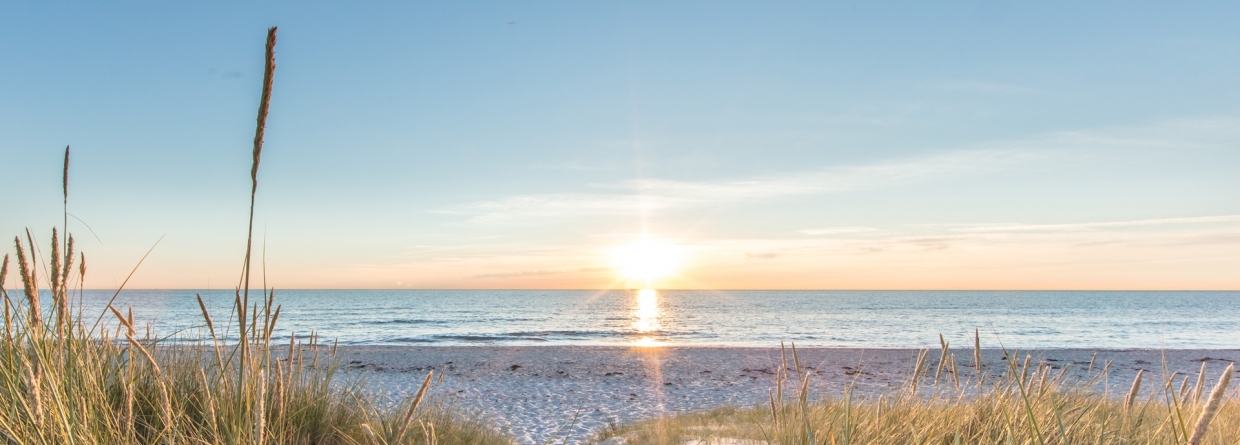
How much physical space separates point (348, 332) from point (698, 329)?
2058 cm

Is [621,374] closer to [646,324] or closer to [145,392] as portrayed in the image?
[145,392]

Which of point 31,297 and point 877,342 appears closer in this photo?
point 31,297

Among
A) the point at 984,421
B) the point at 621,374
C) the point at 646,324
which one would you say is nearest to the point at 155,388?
the point at 984,421

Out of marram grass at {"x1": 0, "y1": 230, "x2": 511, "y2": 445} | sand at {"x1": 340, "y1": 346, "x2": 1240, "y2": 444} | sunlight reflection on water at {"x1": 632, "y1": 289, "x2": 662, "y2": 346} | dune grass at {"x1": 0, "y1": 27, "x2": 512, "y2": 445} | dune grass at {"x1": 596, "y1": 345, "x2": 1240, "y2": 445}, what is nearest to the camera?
dune grass at {"x1": 0, "y1": 27, "x2": 512, "y2": 445}

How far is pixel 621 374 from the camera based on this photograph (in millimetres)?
17188

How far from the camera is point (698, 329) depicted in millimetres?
41375

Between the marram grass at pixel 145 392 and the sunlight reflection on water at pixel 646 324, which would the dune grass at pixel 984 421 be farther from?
the sunlight reflection on water at pixel 646 324

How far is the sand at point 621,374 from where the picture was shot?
451 inches

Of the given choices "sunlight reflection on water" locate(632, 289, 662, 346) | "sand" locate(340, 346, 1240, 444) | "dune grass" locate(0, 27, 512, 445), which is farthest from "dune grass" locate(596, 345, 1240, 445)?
"sunlight reflection on water" locate(632, 289, 662, 346)

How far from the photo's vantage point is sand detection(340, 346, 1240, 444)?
37.6 feet

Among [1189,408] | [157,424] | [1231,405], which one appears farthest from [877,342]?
[157,424]

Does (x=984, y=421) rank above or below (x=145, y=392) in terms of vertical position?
below

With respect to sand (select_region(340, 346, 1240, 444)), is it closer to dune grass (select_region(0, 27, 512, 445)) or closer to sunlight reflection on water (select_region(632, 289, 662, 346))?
dune grass (select_region(0, 27, 512, 445))

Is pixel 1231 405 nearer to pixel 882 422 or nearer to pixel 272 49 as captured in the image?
pixel 882 422
